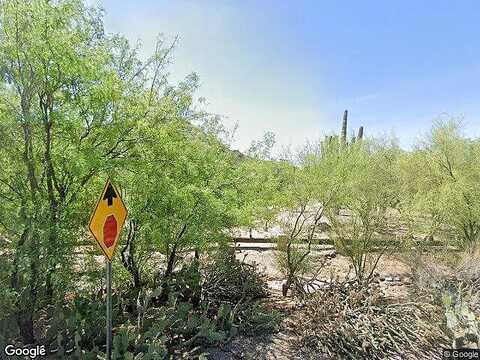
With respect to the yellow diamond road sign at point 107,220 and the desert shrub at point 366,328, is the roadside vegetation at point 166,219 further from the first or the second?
the yellow diamond road sign at point 107,220

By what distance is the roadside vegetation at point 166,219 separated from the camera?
14.0 feet

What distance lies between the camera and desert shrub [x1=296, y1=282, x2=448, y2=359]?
18.6 ft

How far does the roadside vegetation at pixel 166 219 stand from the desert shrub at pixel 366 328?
0.03 meters

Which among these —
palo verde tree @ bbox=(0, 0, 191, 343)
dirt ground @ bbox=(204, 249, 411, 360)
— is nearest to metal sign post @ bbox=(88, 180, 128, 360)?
palo verde tree @ bbox=(0, 0, 191, 343)

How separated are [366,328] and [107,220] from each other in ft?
16.1

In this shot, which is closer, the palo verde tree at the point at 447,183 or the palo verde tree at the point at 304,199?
the palo verde tree at the point at 304,199

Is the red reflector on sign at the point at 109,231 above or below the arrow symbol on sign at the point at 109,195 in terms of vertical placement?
below

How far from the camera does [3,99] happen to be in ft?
13.5

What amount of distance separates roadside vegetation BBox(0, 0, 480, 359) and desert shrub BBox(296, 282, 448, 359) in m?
0.03

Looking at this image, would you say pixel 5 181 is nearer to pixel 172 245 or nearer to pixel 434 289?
pixel 172 245

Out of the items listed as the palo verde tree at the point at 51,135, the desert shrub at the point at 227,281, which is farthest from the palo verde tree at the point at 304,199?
the palo verde tree at the point at 51,135

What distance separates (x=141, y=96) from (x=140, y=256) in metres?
2.97

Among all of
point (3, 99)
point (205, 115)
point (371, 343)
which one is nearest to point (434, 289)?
point (371, 343)

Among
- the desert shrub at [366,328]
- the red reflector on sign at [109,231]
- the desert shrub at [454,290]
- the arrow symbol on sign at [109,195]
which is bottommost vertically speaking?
the desert shrub at [366,328]
